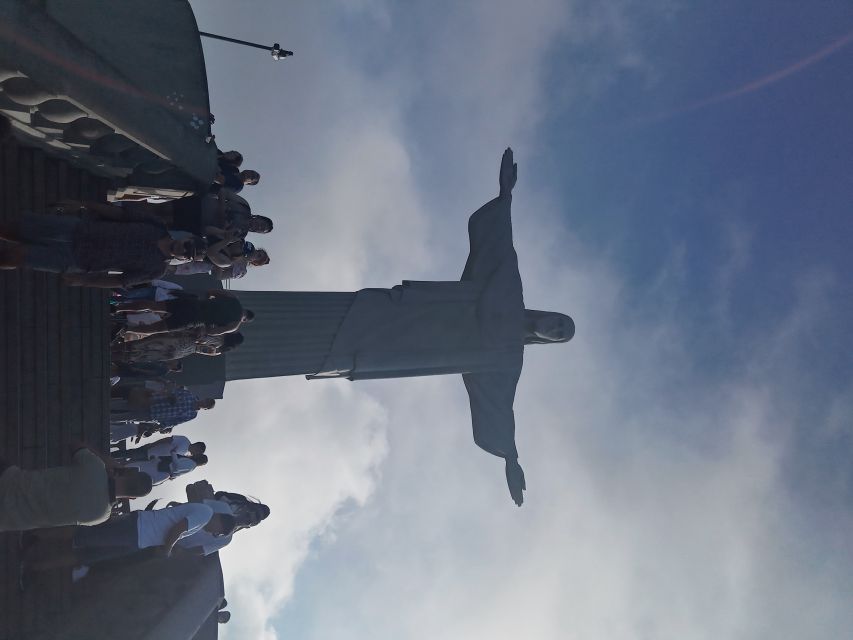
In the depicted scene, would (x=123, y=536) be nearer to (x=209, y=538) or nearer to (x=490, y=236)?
(x=209, y=538)

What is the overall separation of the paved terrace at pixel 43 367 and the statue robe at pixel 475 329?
297cm

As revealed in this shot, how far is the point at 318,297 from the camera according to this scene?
691cm

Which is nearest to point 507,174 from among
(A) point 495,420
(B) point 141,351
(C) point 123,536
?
(A) point 495,420

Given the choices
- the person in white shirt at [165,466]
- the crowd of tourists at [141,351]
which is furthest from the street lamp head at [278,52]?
the person in white shirt at [165,466]

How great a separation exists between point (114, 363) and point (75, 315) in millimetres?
641

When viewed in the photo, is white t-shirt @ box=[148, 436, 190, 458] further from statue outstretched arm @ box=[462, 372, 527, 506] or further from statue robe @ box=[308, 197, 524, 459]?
statue outstretched arm @ box=[462, 372, 527, 506]

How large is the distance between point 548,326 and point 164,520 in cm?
532

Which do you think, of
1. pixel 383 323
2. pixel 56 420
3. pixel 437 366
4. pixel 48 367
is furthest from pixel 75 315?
pixel 437 366

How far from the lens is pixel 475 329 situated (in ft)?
25.8

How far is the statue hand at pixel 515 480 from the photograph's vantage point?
7.94 m

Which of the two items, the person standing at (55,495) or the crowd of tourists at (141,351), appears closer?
the person standing at (55,495)

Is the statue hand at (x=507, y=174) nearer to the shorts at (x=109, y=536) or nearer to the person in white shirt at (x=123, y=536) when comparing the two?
the person in white shirt at (x=123, y=536)

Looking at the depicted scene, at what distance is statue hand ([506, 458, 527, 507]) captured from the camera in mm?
7941

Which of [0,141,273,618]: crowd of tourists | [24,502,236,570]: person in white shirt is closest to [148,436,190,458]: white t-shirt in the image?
[0,141,273,618]: crowd of tourists
